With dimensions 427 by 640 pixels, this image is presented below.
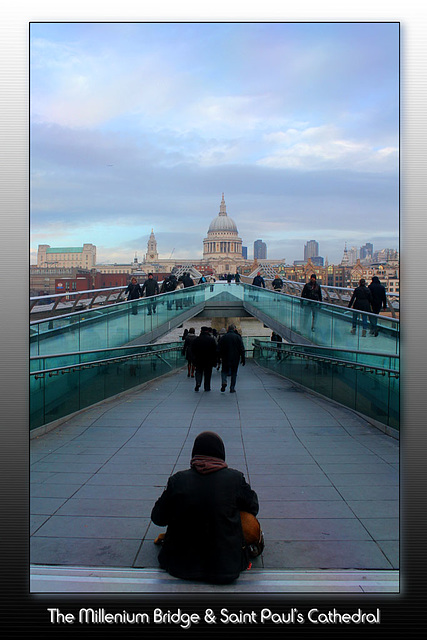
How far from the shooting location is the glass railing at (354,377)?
8117 millimetres

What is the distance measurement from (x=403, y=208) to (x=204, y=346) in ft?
30.6

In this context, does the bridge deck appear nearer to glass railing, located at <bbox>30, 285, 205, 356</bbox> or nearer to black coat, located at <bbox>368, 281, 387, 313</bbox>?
glass railing, located at <bbox>30, 285, 205, 356</bbox>

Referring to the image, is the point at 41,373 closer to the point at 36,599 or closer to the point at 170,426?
the point at 170,426

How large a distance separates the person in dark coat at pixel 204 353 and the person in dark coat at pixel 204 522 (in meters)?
8.33

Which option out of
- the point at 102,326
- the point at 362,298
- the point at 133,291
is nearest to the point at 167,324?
the point at 133,291

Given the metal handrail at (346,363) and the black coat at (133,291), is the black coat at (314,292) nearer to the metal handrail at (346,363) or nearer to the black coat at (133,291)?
the metal handrail at (346,363)

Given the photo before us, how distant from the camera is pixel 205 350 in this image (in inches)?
488

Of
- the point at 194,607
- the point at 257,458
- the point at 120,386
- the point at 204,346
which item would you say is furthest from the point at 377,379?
the point at 194,607

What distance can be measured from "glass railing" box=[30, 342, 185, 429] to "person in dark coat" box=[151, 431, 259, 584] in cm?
419

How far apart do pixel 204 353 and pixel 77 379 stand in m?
3.65

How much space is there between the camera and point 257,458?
270 inches

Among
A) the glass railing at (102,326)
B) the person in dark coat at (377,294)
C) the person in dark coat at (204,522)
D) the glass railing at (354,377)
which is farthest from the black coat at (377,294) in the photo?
the person in dark coat at (204,522)

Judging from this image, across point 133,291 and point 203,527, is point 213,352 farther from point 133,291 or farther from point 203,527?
point 203,527

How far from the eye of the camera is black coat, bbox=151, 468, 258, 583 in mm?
3596
